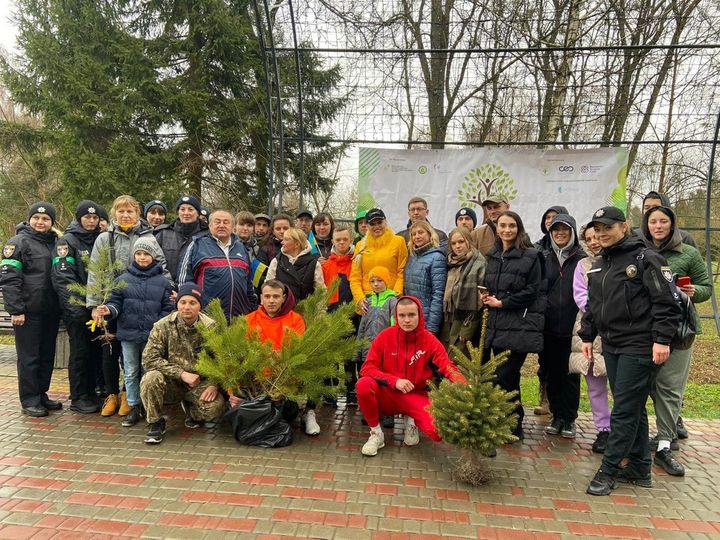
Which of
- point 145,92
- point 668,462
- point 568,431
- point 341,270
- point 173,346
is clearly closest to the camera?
point 668,462

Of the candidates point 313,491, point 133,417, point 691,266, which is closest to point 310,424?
point 313,491

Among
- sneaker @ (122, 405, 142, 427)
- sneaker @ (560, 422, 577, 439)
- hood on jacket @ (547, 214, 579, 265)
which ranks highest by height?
hood on jacket @ (547, 214, 579, 265)

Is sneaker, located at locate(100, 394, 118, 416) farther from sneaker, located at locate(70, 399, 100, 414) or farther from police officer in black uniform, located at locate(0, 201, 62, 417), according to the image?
police officer in black uniform, located at locate(0, 201, 62, 417)

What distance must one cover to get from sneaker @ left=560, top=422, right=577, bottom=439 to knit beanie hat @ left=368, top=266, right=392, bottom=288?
2.24 m

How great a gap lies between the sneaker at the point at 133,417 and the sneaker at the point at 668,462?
15.9 ft

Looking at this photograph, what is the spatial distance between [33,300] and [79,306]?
45 cm

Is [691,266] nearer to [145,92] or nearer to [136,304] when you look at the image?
[136,304]

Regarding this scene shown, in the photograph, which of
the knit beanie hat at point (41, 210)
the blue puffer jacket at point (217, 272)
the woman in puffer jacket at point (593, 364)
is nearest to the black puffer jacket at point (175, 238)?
the blue puffer jacket at point (217, 272)

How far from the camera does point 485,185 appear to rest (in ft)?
23.2

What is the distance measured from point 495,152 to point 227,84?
8082mm

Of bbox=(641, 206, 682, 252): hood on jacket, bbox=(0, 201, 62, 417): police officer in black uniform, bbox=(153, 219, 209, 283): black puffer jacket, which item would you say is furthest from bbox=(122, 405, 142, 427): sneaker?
bbox=(641, 206, 682, 252): hood on jacket

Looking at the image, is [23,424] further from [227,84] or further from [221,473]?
[227,84]

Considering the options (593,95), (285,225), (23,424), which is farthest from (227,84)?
(23,424)

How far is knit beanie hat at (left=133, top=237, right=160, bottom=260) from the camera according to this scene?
4.65m
